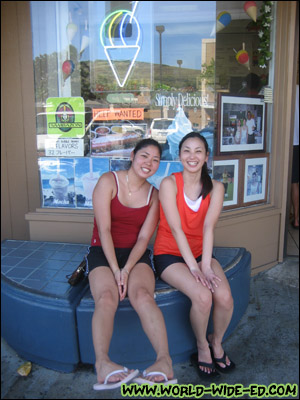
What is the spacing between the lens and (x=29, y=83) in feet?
11.1

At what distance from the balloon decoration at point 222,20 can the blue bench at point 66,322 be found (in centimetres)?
220

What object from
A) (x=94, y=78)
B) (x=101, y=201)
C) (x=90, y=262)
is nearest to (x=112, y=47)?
(x=94, y=78)

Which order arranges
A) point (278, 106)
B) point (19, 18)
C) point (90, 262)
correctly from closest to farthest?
point (90, 262) < point (19, 18) < point (278, 106)

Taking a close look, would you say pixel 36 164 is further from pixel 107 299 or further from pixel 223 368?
pixel 223 368

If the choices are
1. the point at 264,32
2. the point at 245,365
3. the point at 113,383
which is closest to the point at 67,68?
the point at 264,32

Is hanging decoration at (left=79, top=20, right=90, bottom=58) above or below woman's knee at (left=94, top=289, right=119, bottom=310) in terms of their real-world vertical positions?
above

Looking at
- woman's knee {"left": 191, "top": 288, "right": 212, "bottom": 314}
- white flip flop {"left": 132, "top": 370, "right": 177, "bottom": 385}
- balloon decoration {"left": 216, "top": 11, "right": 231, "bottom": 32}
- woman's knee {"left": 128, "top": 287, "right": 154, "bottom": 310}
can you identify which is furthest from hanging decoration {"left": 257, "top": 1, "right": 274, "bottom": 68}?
Result: white flip flop {"left": 132, "top": 370, "right": 177, "bottom": 385}

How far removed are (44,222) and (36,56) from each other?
151 centimetres

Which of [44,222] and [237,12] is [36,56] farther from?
[237,12]

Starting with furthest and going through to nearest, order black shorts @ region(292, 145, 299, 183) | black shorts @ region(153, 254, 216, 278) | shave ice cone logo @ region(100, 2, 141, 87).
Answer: black shorts @ region(292, 145, 299, 183) < shave ice cone logo @ region(100, 2, 141, 87) < black shorts @ region(153, 254, 216, 278)

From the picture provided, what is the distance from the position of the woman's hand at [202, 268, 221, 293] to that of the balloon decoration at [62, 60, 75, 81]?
2165 millimetres

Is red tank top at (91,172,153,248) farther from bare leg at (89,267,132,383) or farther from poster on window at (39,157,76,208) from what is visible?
poster on window at (39,157,76,208)

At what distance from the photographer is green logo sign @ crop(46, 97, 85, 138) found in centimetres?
339

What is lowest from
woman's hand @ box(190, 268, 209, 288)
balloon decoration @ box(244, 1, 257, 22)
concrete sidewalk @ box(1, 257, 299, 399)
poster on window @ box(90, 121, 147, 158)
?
concrete sidewalk @ box(1, 257, 299, 399)
